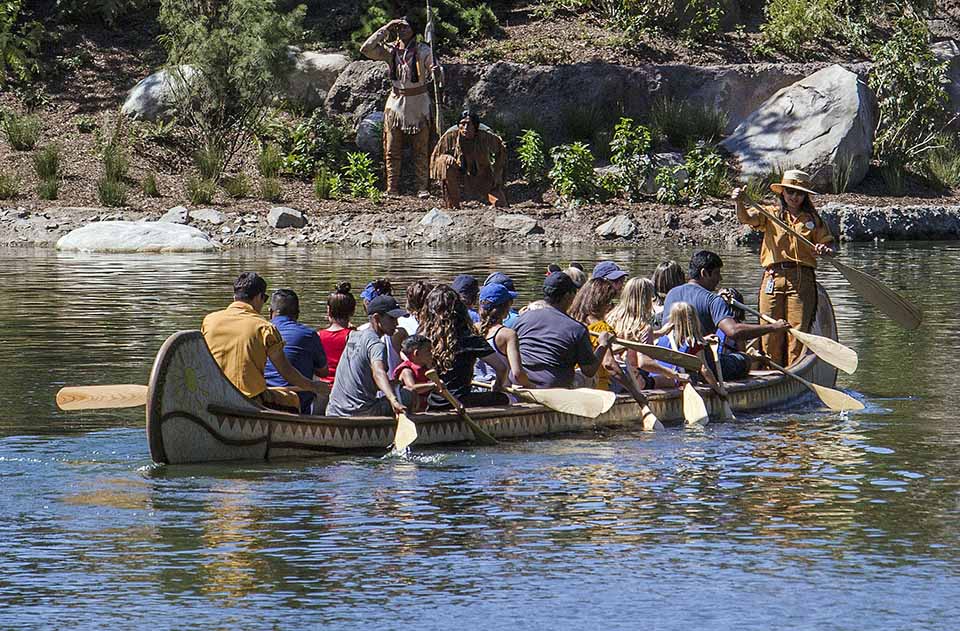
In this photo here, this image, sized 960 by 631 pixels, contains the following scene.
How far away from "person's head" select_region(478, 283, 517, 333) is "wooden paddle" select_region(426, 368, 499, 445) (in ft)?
2.46

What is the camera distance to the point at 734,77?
1264 inches

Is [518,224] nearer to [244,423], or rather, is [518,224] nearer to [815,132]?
[815,132]

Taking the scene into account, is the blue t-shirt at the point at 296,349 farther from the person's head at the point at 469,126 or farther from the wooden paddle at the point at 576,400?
the person's head at the point at 469,126

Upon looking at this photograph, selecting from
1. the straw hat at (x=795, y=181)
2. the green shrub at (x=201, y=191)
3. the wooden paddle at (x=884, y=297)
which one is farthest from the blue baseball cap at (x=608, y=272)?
the green shrub at (x=201, y=191)

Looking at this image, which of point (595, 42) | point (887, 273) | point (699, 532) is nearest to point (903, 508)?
point (699, 532)

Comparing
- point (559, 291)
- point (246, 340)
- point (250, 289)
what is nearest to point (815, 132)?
point (559, 291)

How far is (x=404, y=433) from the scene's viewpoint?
1027 cm

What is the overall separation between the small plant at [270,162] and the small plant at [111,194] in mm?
2601

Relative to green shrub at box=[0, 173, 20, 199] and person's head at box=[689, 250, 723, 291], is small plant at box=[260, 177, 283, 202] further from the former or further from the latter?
person's head at box=[689, 250, 723, 291]

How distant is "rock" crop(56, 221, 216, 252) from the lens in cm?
2642

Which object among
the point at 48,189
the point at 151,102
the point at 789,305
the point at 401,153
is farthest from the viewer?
the point at 151,102

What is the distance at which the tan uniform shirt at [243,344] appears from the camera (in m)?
10.0

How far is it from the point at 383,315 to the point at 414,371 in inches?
20.5

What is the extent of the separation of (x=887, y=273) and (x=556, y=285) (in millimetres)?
12243
